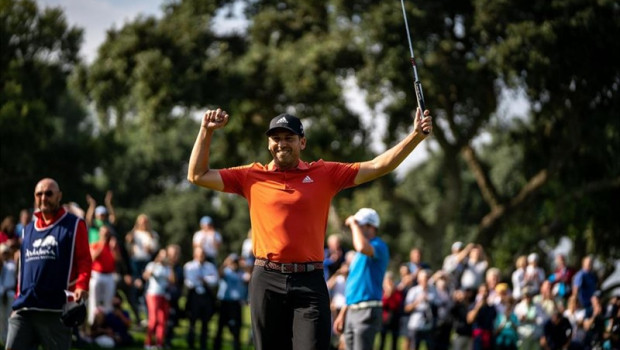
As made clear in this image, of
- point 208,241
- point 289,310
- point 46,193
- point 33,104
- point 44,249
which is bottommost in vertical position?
point 289,310

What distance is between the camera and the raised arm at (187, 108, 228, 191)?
714 cm

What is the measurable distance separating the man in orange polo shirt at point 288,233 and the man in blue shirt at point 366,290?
4209mm

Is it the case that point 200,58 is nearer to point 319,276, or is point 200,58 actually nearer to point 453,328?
point 453,328

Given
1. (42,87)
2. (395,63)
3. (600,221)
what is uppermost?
(42,87)

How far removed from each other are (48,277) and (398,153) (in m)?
3.37

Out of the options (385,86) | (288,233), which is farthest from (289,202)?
(385,86)

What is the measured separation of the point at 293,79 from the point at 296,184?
76.6ft

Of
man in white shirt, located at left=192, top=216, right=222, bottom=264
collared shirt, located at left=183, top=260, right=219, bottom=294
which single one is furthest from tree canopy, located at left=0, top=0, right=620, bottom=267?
collared shirt, located at left=183, top=260, right=219, bottom=294

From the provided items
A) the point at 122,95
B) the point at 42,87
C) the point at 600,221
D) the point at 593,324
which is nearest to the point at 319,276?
the point at 593,324

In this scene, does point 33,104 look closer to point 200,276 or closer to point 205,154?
point 200,276

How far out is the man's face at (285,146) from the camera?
746cm

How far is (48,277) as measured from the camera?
896 centimetres

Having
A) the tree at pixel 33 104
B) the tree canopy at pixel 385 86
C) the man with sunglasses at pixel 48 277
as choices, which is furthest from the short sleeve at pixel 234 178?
the tree at pixel 33 104

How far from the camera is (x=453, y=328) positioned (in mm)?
20797
